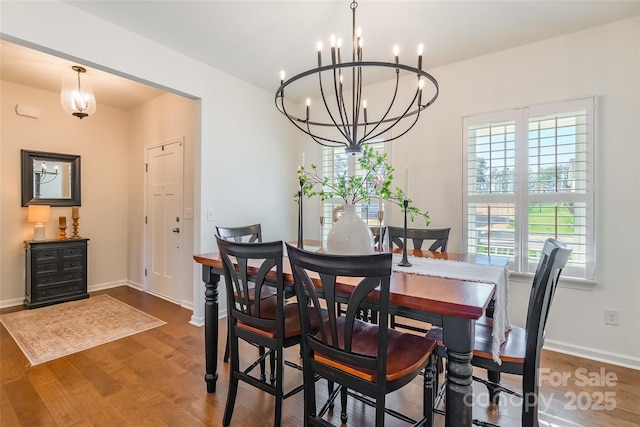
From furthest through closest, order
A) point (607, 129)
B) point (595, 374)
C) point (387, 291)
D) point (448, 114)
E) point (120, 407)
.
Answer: point (448, 114)
point (607, 129)
point (595, 374)
point (120, 407)
point (387, 291)

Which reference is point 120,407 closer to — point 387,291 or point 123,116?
point 387,291

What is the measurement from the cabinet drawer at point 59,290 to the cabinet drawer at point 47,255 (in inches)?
13.9

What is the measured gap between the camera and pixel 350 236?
70.3 inches

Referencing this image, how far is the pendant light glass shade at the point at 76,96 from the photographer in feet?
10.4

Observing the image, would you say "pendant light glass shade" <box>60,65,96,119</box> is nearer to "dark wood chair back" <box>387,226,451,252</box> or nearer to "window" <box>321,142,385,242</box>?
"window" <box>321,142,385,242</box>

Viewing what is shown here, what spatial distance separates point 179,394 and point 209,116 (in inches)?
102

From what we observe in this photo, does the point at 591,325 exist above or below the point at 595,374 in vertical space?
above

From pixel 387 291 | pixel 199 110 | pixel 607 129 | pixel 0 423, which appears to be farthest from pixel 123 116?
pixel 607 129

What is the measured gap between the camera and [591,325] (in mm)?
2523

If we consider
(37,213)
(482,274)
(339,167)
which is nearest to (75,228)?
(37,213)

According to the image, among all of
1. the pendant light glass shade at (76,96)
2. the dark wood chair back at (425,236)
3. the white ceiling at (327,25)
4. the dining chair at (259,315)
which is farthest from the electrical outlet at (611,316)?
the pendant light glass shade at (76,96)

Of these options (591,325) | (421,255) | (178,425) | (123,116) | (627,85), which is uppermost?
(123,116)

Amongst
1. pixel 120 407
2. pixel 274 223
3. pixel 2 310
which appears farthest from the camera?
pixel 274 223

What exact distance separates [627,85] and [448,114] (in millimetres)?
→ 1326
